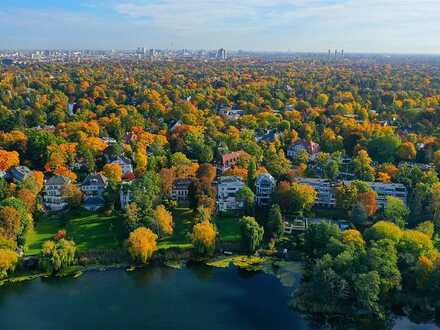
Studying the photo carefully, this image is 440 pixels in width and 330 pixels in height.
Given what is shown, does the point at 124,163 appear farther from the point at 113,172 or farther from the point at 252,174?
the point at 252,174

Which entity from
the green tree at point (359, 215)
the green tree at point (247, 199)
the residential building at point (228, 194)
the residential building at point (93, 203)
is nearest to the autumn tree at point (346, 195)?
the green tree at point (359, 215)

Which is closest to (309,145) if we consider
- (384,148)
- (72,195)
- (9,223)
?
(384,148)

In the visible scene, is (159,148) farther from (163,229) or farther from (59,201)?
(163,229)

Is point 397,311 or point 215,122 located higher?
point 215,122

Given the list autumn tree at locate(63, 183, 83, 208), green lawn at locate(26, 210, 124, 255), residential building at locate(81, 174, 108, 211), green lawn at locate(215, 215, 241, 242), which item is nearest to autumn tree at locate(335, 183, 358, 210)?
green lawn at locate(215, 215, 241, 242)

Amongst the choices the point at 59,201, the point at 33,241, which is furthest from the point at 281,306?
the point at 59,201

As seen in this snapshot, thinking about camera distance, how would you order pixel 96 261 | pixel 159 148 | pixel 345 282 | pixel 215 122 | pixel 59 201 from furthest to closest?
pixel 215 122 → pixel 159 148 → pixel 59 201 → pixel 96 261 → pixel 345 282
